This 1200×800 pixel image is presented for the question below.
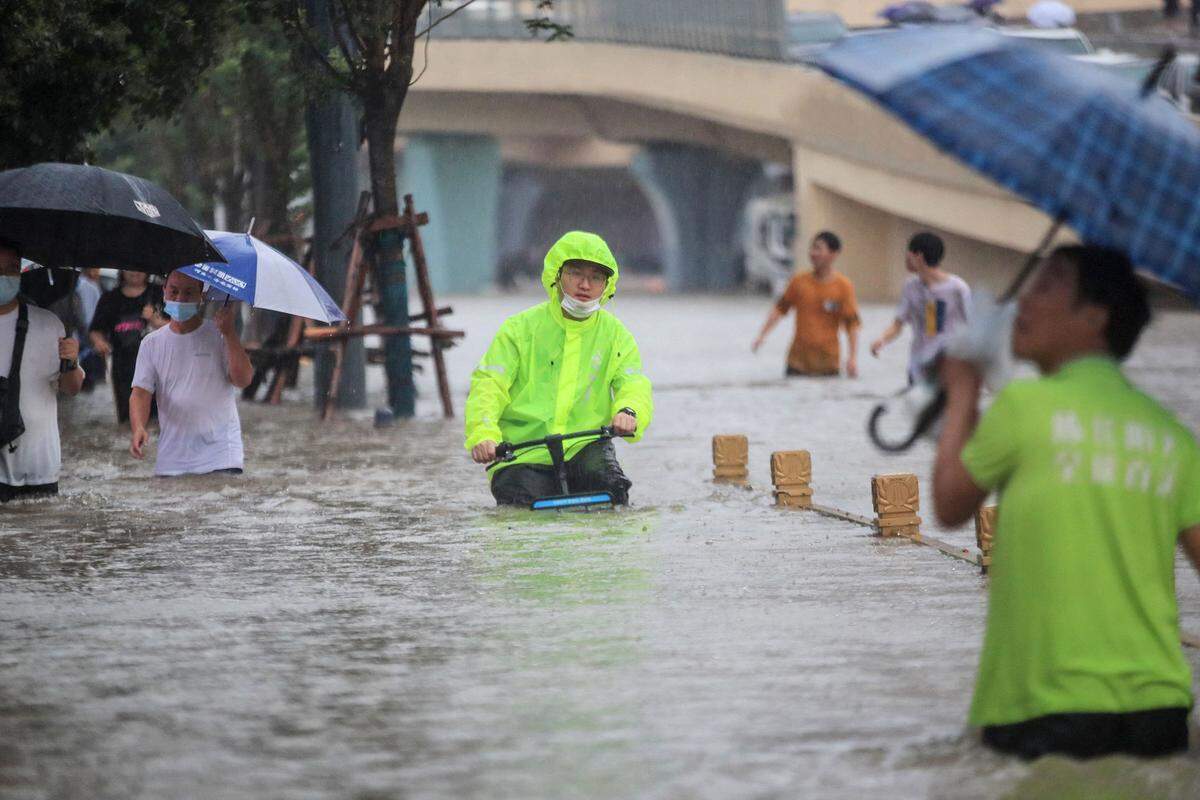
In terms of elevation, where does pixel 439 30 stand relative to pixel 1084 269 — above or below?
above

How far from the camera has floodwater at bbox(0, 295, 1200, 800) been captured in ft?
16.6

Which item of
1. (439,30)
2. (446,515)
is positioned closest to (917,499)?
(446,515)

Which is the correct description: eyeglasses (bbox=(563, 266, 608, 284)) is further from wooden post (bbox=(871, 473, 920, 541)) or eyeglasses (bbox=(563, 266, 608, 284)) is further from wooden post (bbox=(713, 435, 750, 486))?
wooden post (bbox=(713, 435, 750, 486))

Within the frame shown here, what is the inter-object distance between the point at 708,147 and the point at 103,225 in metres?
47.1

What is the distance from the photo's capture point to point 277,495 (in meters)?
11.6

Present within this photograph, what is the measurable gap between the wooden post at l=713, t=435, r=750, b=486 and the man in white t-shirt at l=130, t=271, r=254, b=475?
2791 millimetres

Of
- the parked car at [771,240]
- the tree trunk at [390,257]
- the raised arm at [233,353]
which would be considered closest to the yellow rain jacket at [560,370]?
the raised arm at [233,353]

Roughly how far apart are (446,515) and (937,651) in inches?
174

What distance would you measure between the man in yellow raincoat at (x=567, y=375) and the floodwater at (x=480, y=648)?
30cm

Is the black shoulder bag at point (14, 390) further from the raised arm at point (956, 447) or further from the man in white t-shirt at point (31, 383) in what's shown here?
the raised arm at point (956, 447)

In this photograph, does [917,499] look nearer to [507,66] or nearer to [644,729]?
[644,729]

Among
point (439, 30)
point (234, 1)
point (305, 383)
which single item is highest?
point (439, 30)

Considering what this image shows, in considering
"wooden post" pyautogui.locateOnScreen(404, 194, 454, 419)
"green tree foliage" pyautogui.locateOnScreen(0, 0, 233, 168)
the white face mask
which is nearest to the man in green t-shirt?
the white face mask

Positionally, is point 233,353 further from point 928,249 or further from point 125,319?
point 928,249
